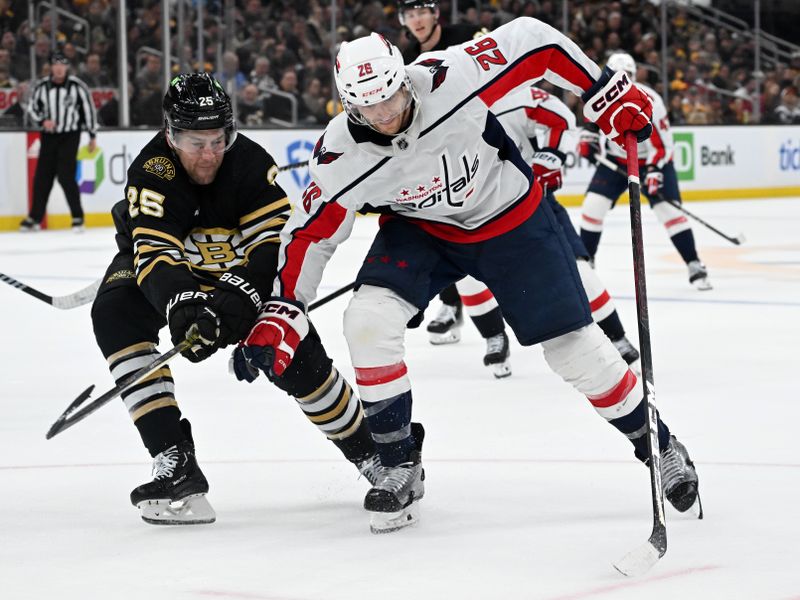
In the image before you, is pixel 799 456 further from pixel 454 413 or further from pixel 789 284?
pixel 789 284

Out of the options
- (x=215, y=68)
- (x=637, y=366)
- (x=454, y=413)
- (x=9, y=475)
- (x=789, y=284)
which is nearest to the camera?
(x=9, y=475)

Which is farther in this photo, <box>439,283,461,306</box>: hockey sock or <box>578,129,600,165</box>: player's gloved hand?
<box>578,129,600,165</box>: player's gloved hand

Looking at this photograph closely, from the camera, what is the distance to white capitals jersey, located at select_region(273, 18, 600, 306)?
2764mm

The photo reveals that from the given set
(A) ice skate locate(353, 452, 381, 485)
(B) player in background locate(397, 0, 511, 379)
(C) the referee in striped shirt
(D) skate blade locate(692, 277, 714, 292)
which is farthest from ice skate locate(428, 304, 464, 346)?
(C) the referee in striped shirt

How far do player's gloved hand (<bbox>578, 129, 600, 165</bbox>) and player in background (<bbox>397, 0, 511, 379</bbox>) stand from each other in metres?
1.93

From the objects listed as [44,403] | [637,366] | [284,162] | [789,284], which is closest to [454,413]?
[637,366]

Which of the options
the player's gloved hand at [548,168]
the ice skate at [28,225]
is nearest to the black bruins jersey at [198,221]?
the player's gloved hand at [548,168]

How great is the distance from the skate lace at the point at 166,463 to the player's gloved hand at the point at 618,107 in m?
1.13

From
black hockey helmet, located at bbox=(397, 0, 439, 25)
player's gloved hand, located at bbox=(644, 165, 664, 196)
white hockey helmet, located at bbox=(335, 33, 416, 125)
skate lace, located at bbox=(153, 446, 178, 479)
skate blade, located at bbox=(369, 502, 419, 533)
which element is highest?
black hockey helmet, located at bbox=(397, 0, 439, 25)

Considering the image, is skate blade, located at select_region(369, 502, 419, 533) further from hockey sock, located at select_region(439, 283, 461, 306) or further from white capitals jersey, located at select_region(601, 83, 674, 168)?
white capitals jersey, located at select_region(601, 83, 674, 168)

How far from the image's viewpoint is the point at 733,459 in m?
3.43

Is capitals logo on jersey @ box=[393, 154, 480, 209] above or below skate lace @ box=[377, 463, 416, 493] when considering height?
above

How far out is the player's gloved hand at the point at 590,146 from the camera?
291 inches

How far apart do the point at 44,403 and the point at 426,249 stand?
6.41 ft
